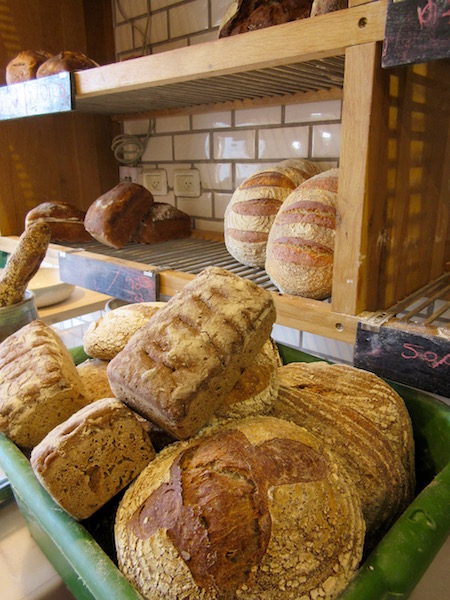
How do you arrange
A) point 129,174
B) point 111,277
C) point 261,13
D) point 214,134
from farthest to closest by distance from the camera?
point 129,174 < point 214,134 < point 111,277 < point 261,13

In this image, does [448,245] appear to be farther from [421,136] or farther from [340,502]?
[340,502]

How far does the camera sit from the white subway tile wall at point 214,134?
122 cm

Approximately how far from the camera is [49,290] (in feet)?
5.12

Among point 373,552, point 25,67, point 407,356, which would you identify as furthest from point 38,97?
point 373,552

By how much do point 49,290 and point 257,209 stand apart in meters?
0.93

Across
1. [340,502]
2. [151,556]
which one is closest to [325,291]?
[340,502]

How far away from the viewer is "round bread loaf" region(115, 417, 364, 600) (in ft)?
1.40

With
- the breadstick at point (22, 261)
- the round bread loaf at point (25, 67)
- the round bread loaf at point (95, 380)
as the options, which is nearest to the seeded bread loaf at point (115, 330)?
the round bread loaf at point (95, 380)

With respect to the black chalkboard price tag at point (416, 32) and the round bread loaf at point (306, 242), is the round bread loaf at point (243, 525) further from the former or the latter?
the black chalkboard price tag at point (416, 32)

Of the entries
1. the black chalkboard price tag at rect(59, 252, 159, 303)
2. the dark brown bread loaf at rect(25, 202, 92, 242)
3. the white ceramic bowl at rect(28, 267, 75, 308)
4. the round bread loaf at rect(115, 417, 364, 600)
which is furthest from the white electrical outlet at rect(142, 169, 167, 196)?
the round bread loaf at rect(115, 417, 364, 600)

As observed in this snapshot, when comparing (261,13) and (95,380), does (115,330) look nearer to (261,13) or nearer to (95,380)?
(95,380)

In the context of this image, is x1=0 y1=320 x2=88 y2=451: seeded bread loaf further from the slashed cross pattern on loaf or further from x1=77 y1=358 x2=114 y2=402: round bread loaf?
the slashed cross pattern on loaf

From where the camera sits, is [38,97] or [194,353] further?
[38,97]

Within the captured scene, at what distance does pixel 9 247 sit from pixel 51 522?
3.72 feet
